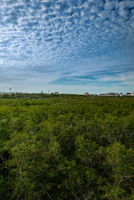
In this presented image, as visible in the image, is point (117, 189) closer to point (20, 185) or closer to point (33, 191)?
point (33, 191)

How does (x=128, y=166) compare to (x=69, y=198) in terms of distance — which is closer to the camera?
(x=128, y=166)

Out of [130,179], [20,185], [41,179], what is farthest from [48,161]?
[130,179]

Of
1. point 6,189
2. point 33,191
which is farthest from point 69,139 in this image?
point 6,189

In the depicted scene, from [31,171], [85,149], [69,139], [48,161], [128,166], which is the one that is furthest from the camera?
[69,139]

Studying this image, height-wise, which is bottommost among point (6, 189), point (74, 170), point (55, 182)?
point (6, 189)

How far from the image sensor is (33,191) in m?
5.29

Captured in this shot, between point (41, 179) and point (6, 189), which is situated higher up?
point (41, 179)

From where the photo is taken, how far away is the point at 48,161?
573 cm

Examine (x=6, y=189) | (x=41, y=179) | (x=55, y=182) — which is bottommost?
(x=6, y=189)

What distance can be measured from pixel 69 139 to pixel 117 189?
14.1 ft

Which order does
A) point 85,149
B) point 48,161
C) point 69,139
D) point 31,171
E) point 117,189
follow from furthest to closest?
point 69,139
point 85,149
point 48,161
point 31,171
point 117,189

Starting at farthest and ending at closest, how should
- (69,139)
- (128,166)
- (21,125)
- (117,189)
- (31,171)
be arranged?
(21,125) → (69,139) → (31,171) → (128,166) → (117,189)

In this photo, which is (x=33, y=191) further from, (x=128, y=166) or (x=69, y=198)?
(x=128, y=166)

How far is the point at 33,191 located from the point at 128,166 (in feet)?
12.4
